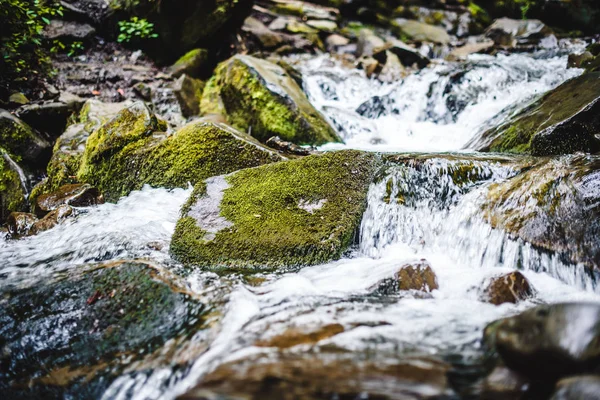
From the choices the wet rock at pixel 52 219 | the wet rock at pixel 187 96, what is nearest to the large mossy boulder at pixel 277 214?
the wet rock at pixel 52 219

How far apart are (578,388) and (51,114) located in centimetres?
763

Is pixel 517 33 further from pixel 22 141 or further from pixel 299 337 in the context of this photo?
pixel 22 141

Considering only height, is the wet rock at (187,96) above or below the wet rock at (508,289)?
above

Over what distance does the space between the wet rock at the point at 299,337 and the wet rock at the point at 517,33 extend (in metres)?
13.6

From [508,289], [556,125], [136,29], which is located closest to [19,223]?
[508,289]

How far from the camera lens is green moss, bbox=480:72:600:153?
13.4 feet

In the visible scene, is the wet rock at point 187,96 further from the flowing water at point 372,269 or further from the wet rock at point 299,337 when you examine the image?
the wet rock at point 299,337

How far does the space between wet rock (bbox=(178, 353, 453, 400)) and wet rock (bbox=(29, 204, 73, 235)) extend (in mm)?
3693

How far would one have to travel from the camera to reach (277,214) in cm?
352

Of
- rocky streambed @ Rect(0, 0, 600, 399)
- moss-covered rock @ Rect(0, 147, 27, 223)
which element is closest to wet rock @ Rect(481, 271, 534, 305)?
rocky streambed @ Rect(0, 0, 600, 399)

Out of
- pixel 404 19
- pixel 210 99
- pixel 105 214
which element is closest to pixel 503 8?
pixel 404 19

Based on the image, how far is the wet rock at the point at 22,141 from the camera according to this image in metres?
5.15

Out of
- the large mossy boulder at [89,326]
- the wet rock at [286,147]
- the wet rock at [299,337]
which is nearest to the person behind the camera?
the wet rock at [299,337]

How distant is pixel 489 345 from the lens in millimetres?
1714
